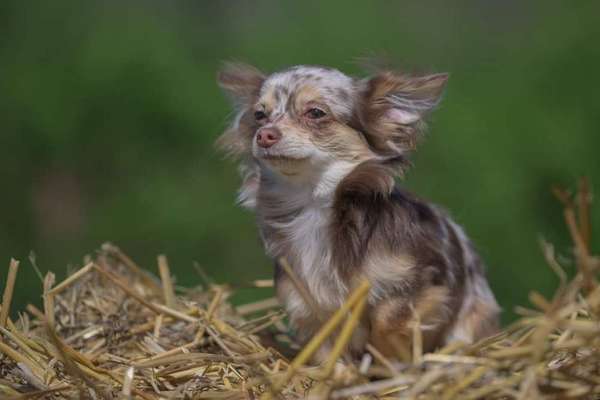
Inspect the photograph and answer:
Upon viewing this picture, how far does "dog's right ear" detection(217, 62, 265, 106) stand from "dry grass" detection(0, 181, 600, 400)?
2.89 ft

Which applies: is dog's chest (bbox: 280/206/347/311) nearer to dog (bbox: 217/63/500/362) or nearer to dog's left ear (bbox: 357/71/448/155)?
dog (bbox: 217/63/500/362)

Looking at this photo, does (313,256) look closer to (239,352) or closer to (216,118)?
(239,352)

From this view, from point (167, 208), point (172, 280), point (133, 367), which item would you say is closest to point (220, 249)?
point (167, 208)

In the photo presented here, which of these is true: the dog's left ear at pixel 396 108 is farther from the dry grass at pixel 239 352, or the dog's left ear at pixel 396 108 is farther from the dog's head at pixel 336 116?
the dry grass at pixel 239 352

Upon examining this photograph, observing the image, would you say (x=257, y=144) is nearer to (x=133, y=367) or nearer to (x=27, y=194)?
(x=133, y=367)

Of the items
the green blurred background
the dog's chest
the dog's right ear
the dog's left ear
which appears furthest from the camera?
the green blurred background

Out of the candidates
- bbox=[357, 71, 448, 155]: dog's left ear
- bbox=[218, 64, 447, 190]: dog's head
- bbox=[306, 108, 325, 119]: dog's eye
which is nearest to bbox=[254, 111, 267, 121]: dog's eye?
bbox=[218, 64, 447, 190]: dog's head

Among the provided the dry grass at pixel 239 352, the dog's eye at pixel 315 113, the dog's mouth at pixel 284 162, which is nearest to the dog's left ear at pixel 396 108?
the dog's eye at pixel 315 113

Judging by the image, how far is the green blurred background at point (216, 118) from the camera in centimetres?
680

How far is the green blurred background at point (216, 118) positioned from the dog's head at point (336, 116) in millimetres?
2609

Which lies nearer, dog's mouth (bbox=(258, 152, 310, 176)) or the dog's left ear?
dog's mouth (bbox=(258, 152, 310, 176))

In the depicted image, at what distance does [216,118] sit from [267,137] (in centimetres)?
423

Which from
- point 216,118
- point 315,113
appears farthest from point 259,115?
point 216,118

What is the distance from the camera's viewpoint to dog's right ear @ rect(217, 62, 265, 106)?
429cm
